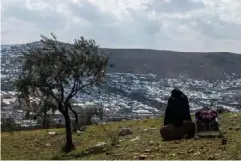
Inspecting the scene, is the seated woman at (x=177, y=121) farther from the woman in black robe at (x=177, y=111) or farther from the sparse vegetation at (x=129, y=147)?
the sparse vegetation at (x=129, y=147)

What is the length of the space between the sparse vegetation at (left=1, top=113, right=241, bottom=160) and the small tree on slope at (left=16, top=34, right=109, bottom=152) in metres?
2.93

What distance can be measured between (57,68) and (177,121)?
969 cm

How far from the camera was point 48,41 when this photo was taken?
3131 centimetres

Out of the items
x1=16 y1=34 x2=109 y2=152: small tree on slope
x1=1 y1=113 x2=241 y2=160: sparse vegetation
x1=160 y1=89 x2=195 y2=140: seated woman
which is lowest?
x1=1 y1=113 x2=241 y2=160: sparse vegetation

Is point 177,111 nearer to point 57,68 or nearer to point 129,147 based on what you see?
point 129,147

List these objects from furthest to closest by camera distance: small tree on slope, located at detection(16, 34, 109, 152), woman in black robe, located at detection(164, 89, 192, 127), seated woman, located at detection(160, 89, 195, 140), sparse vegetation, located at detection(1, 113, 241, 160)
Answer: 1. small tree on slope, located at detection(16, 34, 109, 152)
2. woman in black robe, located at detection(164, 89, 192, 127)
3. seated woman, located at detection(160, 89, 195, 140)
4. sparse vegetation, located at detection(1, 113, 241, 160)

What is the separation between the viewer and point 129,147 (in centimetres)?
2362

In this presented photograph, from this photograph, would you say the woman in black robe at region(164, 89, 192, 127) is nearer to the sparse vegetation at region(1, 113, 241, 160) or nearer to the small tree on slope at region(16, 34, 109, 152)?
the sparse vegetation at region(1, 113, 241, 160)

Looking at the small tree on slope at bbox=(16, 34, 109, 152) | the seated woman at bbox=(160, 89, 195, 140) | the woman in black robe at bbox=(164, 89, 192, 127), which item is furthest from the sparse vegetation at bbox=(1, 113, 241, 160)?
the small tree on slope at bbox=(16, 34, 109, 152)

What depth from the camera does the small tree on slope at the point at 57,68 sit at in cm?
3045

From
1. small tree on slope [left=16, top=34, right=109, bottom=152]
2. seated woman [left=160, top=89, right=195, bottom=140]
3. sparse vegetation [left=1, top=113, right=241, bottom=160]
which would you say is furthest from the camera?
small tree on slope [left=16, top=34, right=109, bottom=152]

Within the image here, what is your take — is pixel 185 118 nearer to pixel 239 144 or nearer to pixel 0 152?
pixel 239 144

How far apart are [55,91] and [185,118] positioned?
1058cm

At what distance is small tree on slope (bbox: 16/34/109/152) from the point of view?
3045 centimetres
